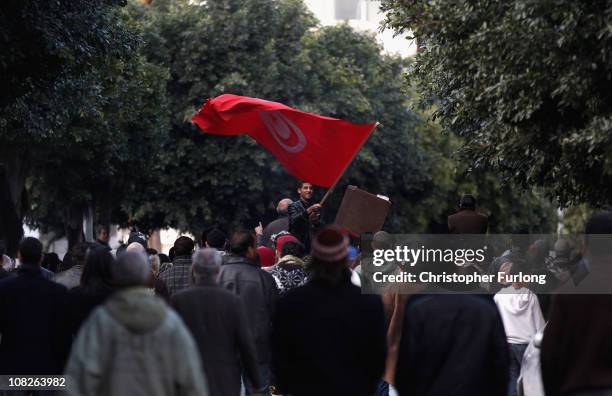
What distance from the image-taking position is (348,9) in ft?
216

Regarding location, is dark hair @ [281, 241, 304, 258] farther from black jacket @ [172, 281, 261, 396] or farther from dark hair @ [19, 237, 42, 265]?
black jacket @ [172, 281, 261, 396]

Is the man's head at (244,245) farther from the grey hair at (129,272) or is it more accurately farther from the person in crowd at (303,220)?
the grey hair at (129,272)

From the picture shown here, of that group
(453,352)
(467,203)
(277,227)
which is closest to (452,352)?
(453,352)

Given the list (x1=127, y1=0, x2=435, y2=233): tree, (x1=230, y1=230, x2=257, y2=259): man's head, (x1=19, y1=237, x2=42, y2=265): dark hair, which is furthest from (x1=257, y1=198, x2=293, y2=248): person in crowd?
(x1=127, y1=0, x2=435, y2=233): tree

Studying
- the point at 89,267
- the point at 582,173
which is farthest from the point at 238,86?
the point at 89,267

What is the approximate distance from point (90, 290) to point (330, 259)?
2146 mm

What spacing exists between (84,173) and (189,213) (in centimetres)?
645

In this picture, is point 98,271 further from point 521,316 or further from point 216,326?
point 521,316

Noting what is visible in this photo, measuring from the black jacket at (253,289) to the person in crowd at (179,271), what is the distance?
89 centimetres

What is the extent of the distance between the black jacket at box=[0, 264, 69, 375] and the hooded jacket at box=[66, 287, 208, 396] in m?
2.93

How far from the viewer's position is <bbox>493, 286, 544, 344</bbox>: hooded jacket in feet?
40.8

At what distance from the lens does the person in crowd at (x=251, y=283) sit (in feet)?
33.9

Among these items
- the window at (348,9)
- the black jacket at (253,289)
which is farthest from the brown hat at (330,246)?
the window at (348,9)

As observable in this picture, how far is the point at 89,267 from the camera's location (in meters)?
8.67
